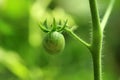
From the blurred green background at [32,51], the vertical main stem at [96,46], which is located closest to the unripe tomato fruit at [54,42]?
the vertical main stem at [96,46]

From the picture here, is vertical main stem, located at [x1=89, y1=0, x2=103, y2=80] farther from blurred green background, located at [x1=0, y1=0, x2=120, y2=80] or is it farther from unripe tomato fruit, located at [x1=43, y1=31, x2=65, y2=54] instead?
blurred green background, located at [x1=0, y1=0, x2=120, y2=80]

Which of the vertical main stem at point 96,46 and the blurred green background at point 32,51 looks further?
the blurred green background at point 32,51

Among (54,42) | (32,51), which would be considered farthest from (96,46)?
(32,51)

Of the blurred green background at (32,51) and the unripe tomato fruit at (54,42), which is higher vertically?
the unripe tomato fruit at (54,42)

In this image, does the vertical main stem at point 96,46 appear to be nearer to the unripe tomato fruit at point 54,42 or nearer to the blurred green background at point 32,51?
the unripe tomato fruit at point 54,42

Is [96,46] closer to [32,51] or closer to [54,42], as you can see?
[54,42]

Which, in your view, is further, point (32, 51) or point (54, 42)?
point (32, 51)

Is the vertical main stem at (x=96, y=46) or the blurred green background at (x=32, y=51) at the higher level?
the vertical main stem at (x=96, y=46)

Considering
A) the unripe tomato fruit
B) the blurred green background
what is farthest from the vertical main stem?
the blurred green background
